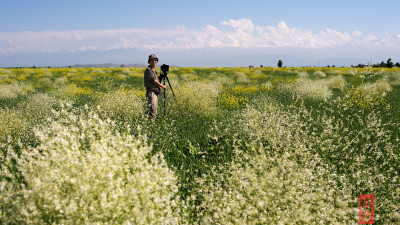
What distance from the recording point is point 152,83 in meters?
8.04

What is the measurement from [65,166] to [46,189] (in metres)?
0.27

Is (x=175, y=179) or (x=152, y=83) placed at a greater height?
(x=152, y=83)

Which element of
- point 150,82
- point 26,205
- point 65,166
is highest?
point 150,82

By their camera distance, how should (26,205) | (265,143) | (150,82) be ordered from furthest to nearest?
(150,82), (265,143), (26,205)

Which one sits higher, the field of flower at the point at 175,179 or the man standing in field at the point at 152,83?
the man standing in field at the point at 152,83

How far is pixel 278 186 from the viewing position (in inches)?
133

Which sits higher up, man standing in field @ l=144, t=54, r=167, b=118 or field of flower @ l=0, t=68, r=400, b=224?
man standing in field @ l=144, t=54, r=167, b=118

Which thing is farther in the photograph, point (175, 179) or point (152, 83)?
point (152, 83)

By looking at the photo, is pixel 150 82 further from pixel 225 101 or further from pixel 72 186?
pixel 72 186

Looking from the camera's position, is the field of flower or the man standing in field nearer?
the field of flower

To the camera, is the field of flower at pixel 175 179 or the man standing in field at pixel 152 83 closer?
the field of flower at pixel 175 179

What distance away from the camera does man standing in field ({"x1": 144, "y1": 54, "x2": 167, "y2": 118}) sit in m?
7.72

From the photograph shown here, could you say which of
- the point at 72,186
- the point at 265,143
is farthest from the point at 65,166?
the point at 265,143

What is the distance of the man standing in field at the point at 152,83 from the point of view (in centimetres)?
772
